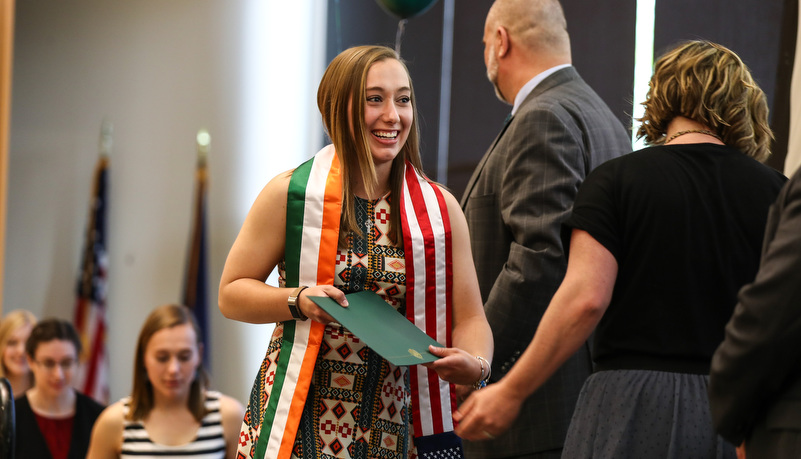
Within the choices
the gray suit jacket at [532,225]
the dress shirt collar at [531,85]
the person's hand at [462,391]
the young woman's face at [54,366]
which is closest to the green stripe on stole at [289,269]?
the person's hand at [462,391]

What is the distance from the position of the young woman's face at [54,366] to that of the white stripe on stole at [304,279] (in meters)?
2.70

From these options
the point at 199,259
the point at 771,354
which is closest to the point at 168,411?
the point at 771,354

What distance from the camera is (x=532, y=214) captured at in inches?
95.9

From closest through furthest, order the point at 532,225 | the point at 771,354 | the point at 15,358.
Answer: the point at 771,354
the point at 532,225
the point at 15,358

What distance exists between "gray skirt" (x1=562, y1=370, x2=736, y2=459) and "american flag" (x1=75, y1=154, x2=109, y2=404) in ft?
16.0

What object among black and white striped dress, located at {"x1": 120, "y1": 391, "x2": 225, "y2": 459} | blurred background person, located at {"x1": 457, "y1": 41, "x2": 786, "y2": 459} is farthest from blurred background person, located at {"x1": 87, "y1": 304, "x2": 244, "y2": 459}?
blurred background person, located at {"x1": 457, "y1": 41, "x2": 786, "y2": 459}

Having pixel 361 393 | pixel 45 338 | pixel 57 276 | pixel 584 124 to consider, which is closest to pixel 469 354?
pixel 361 393

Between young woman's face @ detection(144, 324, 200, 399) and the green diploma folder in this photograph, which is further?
young woman's face @ detection(144, 324, 200, 399)

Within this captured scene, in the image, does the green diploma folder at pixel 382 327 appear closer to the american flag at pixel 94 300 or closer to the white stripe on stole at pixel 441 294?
the white stripe on stole at pixel 441 294

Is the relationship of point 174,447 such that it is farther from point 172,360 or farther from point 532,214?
point 532,214

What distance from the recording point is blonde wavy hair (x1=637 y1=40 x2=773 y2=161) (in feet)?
6.11

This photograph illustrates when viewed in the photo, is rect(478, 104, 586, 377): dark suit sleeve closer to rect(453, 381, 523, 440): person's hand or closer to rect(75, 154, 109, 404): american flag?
rect(453, 381, 523, 440): person's hand

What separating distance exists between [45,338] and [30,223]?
1.97 meters

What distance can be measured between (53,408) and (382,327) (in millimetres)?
2958
